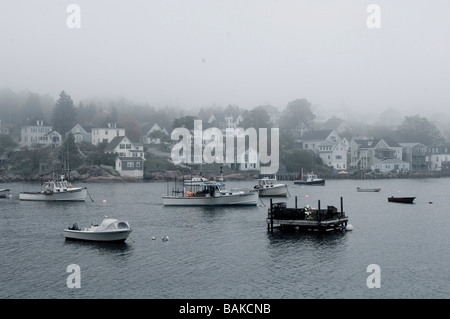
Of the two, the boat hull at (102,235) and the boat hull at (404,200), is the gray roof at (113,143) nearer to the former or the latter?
A: the boat hull at (404,200)

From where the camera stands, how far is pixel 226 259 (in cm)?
4191

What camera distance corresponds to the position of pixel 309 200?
91625 mm

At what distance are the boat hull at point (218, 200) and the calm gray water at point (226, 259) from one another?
7.11 meters

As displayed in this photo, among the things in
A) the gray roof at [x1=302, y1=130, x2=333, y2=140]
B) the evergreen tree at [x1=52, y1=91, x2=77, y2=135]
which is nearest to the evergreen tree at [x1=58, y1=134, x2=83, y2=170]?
the evergreen tree at [x1=52, y1=91, x2=77, y2=135]

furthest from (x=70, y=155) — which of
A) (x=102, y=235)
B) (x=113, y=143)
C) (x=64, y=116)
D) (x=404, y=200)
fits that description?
(x=102, y=235)

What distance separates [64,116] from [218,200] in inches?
4945

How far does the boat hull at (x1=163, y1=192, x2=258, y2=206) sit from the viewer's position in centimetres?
7531

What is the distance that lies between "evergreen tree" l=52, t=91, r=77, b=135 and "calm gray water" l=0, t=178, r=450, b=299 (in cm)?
12343

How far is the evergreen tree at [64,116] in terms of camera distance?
186 m

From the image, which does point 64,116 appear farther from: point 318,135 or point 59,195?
point 59,195

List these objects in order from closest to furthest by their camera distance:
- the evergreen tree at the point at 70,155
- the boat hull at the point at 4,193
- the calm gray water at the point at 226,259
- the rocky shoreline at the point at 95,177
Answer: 1. the calm gray water at the point at 226,259
2. the boat hull at the point at 4,193
3. the rocky shoreline at the point at 95,177
4. the evergreen tree at the point at 70,155

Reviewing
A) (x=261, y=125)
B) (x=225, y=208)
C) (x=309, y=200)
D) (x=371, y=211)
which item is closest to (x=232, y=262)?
(x=225, y=208)

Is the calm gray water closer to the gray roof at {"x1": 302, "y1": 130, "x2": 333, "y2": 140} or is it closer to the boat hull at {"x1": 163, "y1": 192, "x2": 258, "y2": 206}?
the boat hull at {"x1": 163, "y1": 192, "x2": 258, "y2": 206}

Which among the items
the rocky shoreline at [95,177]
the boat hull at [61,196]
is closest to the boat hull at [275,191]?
the boat hull at [61,196]
